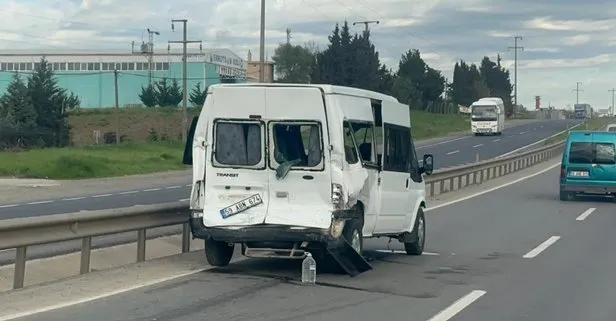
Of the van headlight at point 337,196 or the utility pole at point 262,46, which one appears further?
the utility pole at point 262,46

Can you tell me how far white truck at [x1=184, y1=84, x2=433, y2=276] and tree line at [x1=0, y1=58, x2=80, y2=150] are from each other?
1876 inches

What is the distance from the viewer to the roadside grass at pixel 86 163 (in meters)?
42.2

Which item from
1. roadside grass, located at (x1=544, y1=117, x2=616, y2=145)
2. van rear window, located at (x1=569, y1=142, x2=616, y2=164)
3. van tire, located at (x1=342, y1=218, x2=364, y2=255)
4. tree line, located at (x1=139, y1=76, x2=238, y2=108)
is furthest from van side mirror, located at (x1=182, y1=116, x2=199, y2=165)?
tree line, located at (x1=139, y1=76, x2=238, y2=108)

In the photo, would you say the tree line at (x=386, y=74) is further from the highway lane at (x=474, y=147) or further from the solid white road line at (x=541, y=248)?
the solid white road line at (x=541, y=248)

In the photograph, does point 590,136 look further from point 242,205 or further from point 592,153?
point 242,205

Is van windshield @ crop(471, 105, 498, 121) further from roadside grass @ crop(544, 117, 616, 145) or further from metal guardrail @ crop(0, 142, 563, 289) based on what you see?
metal guardrail @ crop(0, 142, 563, 289)

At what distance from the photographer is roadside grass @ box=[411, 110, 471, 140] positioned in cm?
9312

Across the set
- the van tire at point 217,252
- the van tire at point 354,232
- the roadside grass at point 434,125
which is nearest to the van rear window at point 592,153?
the van tire at point 354,232

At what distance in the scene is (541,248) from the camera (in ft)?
56.5

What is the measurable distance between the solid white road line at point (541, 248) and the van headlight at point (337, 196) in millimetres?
4512

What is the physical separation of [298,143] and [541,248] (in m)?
5.98

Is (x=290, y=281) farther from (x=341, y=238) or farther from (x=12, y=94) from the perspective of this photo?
(x=12, y=94)

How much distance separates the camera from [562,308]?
35.6 ft

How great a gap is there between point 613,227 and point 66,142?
177 ft
